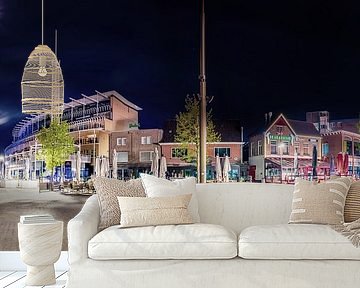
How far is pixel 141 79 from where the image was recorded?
612 centimetres

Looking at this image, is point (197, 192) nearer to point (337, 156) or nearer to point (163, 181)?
point (163, 181)

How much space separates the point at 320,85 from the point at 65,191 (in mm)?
3001

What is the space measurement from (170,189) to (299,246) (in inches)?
46.0

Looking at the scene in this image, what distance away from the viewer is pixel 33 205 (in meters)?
5.81

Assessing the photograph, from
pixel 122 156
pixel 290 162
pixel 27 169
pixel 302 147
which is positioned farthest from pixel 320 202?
pixel 27 169

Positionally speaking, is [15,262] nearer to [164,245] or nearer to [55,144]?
[55,144]

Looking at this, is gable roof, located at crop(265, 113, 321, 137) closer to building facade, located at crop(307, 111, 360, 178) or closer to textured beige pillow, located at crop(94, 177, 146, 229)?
building facade, located at crop(307, 111, 360, 178)

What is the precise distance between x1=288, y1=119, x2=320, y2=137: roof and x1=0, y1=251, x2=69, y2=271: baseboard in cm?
273

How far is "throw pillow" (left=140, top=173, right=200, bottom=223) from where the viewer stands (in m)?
4.34

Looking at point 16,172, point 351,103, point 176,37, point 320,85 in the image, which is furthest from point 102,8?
point 351,103

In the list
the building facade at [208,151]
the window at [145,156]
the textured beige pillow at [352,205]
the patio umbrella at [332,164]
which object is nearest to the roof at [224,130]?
the building facade at [208,151]

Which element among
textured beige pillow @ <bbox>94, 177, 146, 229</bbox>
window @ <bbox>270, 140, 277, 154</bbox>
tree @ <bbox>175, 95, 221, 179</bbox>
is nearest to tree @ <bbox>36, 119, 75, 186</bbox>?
tree @ <bbox>175, 95, 221, 179</bbox>

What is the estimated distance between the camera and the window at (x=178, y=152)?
5.93 meters

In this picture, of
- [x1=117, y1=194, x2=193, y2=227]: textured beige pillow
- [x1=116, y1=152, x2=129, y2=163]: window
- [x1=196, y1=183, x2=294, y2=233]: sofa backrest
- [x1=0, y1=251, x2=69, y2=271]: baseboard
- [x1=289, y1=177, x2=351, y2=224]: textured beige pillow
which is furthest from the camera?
[x1=116, y1=152, x2=129, y2=163]: window
